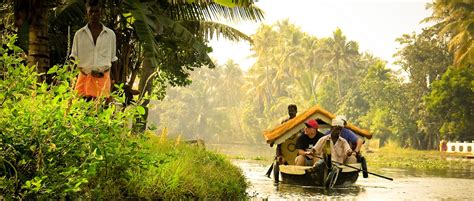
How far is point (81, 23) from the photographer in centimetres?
1402

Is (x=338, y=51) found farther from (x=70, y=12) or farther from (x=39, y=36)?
(x=39, y=36)

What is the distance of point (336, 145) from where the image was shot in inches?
533

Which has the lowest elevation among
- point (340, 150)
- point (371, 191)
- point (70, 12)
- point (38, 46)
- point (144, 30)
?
point (371, 191)

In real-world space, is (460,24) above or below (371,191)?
above

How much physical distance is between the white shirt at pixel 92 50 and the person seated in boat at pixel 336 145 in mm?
6001

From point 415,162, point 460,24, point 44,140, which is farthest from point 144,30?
point 460,24

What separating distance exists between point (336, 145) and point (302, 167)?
0.84 m

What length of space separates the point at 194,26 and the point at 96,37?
10.5 m

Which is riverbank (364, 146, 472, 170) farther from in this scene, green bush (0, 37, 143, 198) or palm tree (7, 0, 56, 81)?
green bush (0, 37, 143, 198)

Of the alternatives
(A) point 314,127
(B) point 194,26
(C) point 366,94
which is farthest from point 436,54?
(A) point 314,127

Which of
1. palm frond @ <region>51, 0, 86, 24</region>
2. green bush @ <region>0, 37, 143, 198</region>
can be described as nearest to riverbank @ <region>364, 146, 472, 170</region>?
palm frond @ <region>51, 0, 86, 24</region>

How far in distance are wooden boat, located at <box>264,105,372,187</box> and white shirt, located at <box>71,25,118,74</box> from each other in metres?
6.52

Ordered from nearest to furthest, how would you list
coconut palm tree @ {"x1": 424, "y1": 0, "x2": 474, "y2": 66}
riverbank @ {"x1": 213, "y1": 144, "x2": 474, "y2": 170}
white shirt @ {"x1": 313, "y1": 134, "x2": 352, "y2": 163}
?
white shirt @ {"x1": 313, "y1": 134, "x2": 352, "y2": 163} < riverbank @ {"x1": 213, "y1": 144, "x2": 474, "y2": 170} < coconut palm tree @ {"x1": 424, "y1": 0, "x2": 474, "y2": 66}

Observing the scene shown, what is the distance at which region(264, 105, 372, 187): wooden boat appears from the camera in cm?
1339
